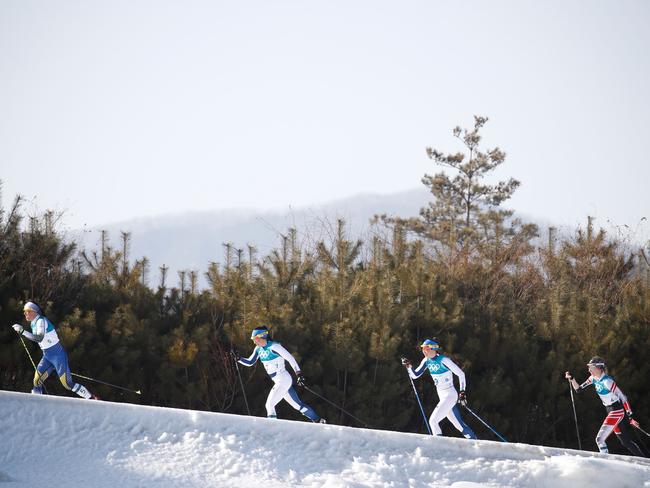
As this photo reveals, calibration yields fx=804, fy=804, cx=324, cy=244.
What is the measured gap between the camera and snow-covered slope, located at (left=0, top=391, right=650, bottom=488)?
26.9 feet

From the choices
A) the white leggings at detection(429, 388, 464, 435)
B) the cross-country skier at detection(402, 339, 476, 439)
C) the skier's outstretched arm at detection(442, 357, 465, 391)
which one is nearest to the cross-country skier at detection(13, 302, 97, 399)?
the cross-country skier at detection(402, 339, 476, 439)

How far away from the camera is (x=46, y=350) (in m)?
11.6

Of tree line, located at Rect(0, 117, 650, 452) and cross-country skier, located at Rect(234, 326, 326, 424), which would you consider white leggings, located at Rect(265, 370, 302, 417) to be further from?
tree line, located at Rect(0, 117, 650, 452)

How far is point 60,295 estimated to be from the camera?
46.9 ft

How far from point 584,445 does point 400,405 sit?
4.06 meters

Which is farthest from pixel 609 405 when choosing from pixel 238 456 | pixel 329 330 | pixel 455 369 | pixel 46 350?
pixel 46 350

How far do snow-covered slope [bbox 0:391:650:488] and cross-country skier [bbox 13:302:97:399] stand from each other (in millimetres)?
2475

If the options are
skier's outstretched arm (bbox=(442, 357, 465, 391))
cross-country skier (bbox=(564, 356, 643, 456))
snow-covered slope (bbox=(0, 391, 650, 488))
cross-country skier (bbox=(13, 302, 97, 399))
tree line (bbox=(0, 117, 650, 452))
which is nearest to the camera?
snow-covered slope (bbox=(0, 391, 650, 488))

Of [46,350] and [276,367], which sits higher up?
[46,350]

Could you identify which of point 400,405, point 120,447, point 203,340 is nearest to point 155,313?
point 203,340

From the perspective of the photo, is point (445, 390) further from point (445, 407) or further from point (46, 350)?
point (46, 350)

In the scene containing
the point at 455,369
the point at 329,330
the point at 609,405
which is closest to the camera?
the point at 455,369

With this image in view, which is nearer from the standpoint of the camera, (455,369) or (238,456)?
(238,456)

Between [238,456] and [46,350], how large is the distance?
14.3 ft
